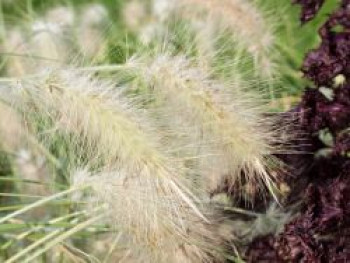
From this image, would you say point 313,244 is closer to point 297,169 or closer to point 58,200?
point 297,169

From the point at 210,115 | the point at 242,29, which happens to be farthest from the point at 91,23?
the point at 210,115

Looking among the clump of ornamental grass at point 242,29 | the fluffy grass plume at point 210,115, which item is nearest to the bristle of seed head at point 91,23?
the clump of ornamental grass at point 242,29

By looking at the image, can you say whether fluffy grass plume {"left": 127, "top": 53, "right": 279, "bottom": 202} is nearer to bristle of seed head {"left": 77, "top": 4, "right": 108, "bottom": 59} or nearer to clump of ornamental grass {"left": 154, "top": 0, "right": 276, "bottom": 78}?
clump of ornamental grass {"left": 154, "top": 0, "right": 276, "bottom": 78}

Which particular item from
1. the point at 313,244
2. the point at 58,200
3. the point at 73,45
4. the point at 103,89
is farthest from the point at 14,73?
the point at 313,244

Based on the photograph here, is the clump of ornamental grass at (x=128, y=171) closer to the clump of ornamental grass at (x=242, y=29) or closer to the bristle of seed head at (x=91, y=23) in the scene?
the clump of ornamental grass at (x=242, y=29)

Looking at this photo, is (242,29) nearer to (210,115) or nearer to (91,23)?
(210,115)

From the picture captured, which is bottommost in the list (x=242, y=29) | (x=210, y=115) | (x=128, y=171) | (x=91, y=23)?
(x=128, y=171)

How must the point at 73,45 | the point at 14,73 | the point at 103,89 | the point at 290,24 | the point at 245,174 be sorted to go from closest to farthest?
the point at 103,89 → the point at 245,174 → the point at 14,73 → the point at 73,45 → the point at 290,24
